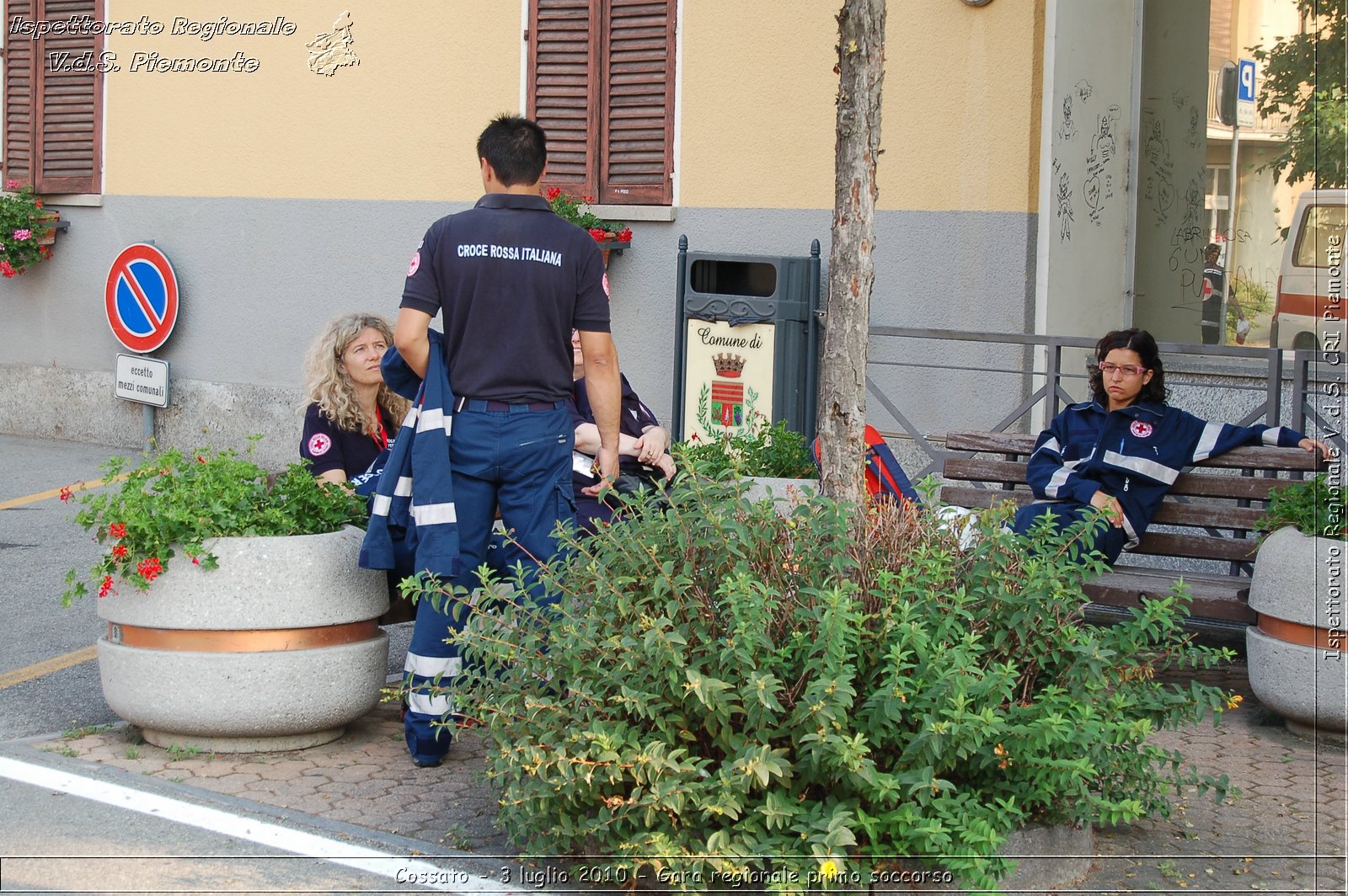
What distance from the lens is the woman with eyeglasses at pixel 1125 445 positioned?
Answer: 18.3ft

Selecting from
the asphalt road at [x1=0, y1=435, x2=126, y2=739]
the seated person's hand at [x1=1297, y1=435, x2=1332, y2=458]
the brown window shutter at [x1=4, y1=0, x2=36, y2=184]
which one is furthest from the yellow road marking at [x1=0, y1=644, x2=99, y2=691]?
the brown window shutter at [x1=4, y1=0, x2=36, y2=184]

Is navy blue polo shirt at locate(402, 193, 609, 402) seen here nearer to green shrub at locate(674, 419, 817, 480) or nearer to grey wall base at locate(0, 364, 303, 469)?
green shrub at locate(674, 419, 817, 480)

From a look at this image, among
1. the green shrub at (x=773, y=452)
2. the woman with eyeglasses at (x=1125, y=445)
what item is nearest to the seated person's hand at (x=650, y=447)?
the green shrub at (x=773, y=452)

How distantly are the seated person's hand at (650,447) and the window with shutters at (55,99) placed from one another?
7.87 metres

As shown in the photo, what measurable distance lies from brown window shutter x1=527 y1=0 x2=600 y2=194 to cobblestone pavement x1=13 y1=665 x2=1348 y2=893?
17.4 ft

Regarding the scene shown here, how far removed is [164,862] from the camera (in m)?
3.69

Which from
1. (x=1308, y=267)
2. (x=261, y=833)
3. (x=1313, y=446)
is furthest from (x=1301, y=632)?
(x=1308, y=267)

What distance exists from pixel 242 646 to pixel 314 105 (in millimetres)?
7010

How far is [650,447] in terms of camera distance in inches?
212

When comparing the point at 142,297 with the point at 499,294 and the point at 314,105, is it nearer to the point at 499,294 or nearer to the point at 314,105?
the point at 314,105

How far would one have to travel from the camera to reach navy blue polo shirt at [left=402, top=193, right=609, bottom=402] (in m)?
4.50

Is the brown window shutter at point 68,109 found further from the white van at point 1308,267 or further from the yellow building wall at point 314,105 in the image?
the white van at point 1308,267

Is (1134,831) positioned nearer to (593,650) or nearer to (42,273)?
(593,650)

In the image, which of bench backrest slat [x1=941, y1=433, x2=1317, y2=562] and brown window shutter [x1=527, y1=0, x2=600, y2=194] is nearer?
bench backrest slat [x1=941, y1=433, x2=1317, y2=562]
